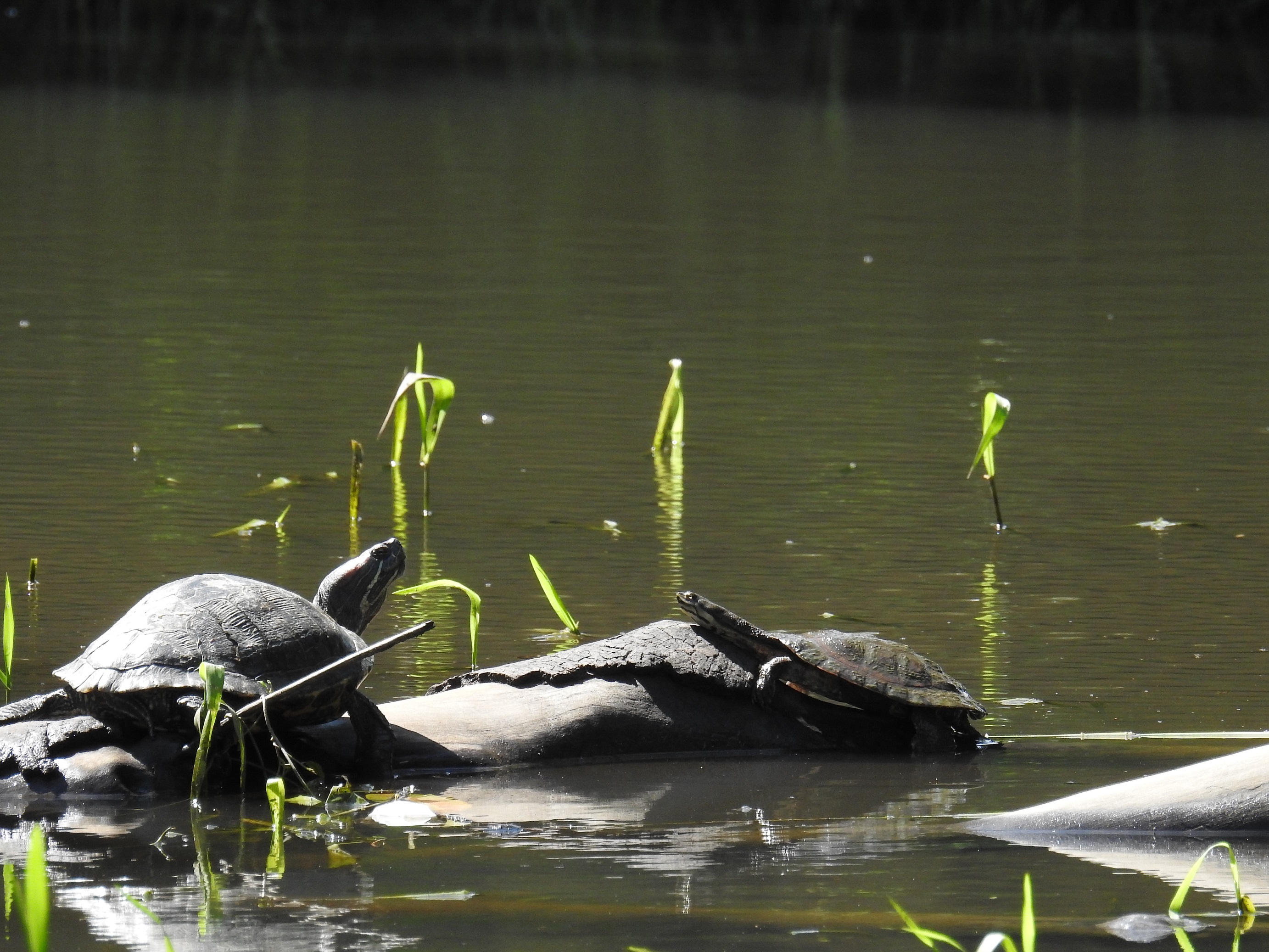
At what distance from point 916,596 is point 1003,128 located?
18208 millimetres

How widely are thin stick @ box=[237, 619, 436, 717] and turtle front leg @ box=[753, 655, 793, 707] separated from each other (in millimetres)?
890

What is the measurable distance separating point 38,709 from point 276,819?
706mm

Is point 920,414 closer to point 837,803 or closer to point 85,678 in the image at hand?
point 837,803

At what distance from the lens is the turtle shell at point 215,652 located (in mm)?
4098

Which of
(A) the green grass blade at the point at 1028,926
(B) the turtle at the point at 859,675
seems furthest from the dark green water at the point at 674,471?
(A) the green grass blade at the point at 1028,926

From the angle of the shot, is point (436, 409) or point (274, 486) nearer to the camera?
point (436, 409)

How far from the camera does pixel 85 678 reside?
162 inches

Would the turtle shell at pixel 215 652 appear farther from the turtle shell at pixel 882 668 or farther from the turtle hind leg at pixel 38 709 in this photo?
the turtle shell at pixel 882 668

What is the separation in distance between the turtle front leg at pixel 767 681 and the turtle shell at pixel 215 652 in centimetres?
92

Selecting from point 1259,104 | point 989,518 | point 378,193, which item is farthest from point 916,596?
point 1259,104

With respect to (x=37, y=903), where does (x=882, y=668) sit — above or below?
below

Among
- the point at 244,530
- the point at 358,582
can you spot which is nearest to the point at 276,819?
the point at 358,582

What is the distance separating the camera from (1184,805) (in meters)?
3.91

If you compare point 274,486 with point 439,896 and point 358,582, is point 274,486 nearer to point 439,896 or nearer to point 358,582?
point 358,582
